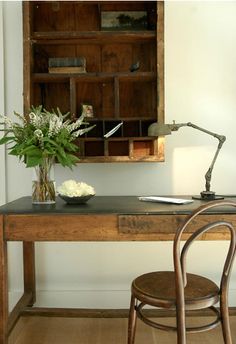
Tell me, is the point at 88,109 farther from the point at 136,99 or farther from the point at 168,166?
the point at 168,166

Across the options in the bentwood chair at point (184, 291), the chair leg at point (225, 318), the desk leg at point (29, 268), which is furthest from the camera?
the desk leg at point (29, 268)

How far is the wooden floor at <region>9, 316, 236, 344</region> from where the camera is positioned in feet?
6.11

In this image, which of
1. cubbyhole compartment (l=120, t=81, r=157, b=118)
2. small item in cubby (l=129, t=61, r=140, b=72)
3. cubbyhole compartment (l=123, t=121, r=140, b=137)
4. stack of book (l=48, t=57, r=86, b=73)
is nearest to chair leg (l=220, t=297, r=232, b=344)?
cubbyhole compartment (l=123, t=121, r=140, b=137)

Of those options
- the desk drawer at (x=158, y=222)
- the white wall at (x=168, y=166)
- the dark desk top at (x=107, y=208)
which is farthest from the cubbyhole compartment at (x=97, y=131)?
the desk drawer at (x=158, y=222)

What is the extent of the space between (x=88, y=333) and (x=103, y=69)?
5.60ft

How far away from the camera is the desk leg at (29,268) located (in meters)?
2.16

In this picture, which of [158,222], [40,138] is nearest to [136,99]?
[40,138]

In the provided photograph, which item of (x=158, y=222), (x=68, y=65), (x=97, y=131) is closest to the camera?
(x=158, y=222)

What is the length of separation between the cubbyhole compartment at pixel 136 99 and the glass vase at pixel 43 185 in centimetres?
74

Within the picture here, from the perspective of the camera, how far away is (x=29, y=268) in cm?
217

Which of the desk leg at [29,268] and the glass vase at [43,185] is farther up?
the glass vase at [43,185]

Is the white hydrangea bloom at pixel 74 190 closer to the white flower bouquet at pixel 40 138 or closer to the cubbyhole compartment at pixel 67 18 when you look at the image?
the white flower bouquet at pixel 40 138

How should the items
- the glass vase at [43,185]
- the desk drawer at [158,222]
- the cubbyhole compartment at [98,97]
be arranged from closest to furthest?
the desk drawer at [158,222] < the glass vase at [43,185] < the cubbyhole compartment at [98,97]

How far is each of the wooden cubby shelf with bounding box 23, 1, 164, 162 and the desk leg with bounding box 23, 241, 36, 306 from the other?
700mm
